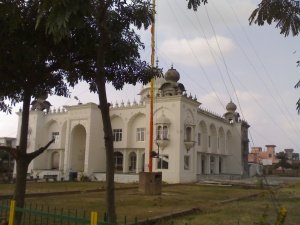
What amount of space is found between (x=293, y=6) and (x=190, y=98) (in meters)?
36.6

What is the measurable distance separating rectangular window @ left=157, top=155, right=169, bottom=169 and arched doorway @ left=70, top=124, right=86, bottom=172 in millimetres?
10640

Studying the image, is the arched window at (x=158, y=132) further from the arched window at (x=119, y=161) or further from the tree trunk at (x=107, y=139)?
the tree trunk at (x=107, y=139)

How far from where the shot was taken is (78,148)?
47.8m

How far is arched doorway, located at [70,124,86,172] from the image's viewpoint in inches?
1839

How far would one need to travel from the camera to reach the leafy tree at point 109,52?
290 inches

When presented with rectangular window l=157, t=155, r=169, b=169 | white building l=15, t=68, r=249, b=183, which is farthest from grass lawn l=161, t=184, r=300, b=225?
rectangular window l=157, t=155, r=169, b=169

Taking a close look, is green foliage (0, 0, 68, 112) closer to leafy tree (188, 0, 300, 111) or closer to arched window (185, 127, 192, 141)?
leafy tree (188, 0, 300, 111)

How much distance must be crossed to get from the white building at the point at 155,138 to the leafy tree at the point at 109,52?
30.5 meters

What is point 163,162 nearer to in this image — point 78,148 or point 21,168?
point 78,148

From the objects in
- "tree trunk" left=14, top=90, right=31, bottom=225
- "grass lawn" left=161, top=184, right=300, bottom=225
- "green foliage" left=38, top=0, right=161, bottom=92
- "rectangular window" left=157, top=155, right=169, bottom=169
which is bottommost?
"grass lawn" left=161, top=184, right=300, bottom=225

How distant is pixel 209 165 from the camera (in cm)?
4884

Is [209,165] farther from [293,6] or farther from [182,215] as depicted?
[293,6]

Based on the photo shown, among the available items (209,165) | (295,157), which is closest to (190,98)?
(209,165)

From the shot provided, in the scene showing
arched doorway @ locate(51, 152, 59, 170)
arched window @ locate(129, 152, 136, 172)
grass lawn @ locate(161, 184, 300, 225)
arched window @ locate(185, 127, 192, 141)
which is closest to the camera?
grass lawn @ locate(161, 184, 300, 225)
